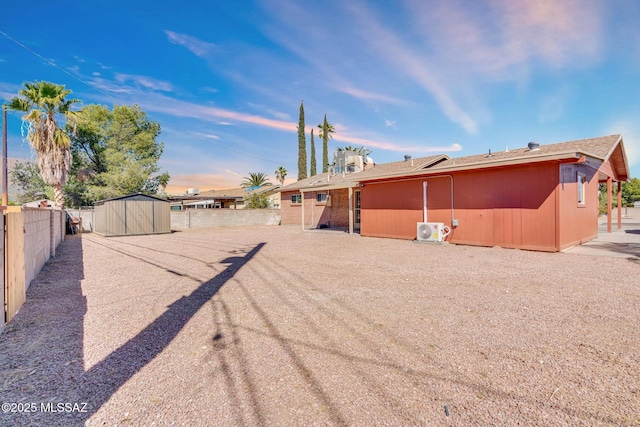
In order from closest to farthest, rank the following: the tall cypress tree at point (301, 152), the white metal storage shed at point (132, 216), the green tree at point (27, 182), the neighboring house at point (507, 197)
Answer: the neighboring house at point (507, 197)
the white metal storage shed at point (132, 216)
the green tree at point (27, 182)
the tall cypress tree at point (301, 152)

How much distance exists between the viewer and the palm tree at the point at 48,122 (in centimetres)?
1430

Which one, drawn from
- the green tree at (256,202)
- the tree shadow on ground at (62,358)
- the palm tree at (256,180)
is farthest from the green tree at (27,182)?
the tree shadow on ground at (62,358)

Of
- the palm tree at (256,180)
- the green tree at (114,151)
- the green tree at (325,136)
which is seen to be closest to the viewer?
the green tree at (114,151)

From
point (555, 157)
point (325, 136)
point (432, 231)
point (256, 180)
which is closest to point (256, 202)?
point (432, 231)

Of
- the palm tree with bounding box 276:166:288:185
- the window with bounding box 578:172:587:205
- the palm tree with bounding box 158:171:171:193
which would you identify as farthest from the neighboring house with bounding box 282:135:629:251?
the palm tree with bounding box 276:166:288:185

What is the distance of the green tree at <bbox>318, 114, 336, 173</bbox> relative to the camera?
4016cm

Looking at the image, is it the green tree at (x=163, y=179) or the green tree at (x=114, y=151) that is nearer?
the green tree at (x=114, y=151)

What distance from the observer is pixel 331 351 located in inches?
107

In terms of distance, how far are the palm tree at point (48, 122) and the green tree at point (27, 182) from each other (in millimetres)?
15915

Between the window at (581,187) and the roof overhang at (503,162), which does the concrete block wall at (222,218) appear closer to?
the roof overhang at (503,162)

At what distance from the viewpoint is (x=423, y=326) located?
3.28 m

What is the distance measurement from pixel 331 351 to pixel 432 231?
8351 millimetres

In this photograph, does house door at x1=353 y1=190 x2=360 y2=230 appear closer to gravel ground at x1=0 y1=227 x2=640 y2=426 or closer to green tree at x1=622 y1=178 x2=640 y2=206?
gravel ground at x1=0 y1=227 x2=640 y2=426

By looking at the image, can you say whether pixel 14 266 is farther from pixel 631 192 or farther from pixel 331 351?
pixel 631 192
